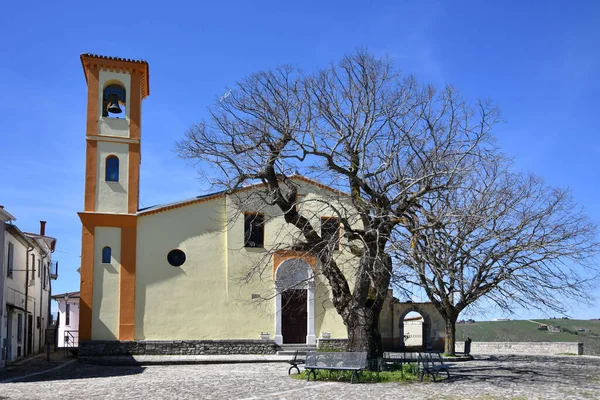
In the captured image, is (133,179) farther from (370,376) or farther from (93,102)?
(370,376)

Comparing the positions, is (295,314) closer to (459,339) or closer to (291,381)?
(291,381)

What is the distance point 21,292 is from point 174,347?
271 inches

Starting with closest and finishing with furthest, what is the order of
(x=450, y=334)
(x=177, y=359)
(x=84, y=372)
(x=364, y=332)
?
1. (x=364, y=332)
2. (x=84, y=372)
3. (x=177, y=359)
4. (x=450, y=334)

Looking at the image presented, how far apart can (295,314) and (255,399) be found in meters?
15.0

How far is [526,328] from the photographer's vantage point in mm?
43969

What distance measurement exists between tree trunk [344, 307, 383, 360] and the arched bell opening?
47.6ft

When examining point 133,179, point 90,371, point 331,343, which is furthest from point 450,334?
point 133,179

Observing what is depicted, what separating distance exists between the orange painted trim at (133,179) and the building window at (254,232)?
458cm

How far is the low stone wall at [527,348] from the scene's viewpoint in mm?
30031

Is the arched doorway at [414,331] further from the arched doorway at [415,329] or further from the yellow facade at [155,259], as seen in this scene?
the yellow facade at [155,259]

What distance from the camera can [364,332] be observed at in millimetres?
16828

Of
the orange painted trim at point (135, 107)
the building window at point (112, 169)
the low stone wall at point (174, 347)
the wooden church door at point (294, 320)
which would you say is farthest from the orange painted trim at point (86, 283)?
the wooden church door at point (294, 320)

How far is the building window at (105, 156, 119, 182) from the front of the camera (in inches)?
1013

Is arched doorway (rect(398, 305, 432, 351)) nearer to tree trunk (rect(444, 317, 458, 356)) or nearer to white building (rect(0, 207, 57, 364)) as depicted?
tree trunk (rect(444, 317, 458, 356))
